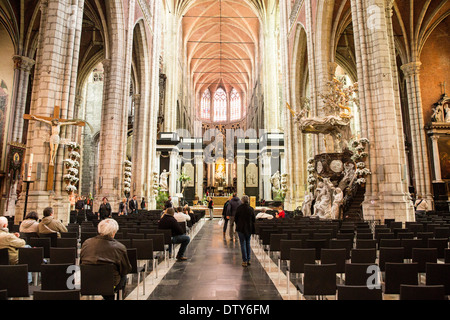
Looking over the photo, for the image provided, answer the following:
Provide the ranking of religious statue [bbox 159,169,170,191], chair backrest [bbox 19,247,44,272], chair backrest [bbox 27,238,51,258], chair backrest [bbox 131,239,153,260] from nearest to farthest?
1. chair backrest [bbox 19,247,44,272]
2. chair backrest [bbox 131,239,153,260]
3. chair backrest [bbox 27,238,51,258]
4. religious statue [bbox 159,169,170,191]

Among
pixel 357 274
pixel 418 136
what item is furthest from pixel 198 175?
pixel 357 274

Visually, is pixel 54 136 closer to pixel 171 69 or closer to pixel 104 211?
pixel 104 211

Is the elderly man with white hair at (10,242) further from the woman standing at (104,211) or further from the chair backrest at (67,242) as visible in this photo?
the woman standing at (104,211)

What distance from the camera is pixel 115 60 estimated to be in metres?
14.9

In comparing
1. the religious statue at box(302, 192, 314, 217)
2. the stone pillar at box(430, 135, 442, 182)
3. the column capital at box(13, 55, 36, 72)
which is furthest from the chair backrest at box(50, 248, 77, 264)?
the stone pillar at box(430, 135, 442, 182)

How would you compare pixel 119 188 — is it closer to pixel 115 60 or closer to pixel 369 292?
pixel 115 60

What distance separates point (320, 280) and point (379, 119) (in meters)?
8.78

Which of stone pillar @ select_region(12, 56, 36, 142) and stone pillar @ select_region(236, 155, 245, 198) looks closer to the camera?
stone pillar @ select_region(12, 56, 36, 142)

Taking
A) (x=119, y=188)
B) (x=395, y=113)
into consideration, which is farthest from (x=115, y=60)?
(x=395, y=113)

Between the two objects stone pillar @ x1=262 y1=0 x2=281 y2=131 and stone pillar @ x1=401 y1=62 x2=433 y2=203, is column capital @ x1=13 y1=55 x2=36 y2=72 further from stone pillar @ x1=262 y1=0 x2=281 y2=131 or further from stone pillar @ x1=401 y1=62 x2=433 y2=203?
stone pillar @ x1=401 y1=62 x2=433 y2=203

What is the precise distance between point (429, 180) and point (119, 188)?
17882mm

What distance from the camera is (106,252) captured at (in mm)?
3168

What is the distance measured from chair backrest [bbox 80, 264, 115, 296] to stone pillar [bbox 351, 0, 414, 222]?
920 centimetres

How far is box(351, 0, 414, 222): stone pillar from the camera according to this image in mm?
9836
